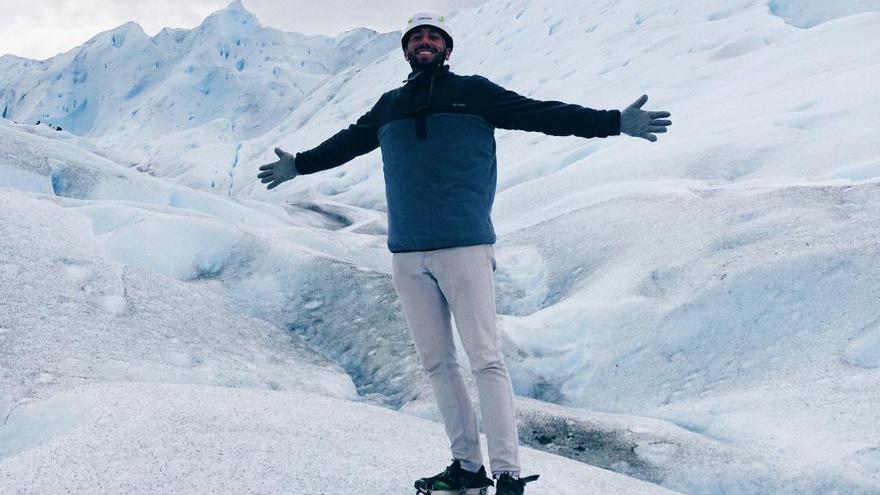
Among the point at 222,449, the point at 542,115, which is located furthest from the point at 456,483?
the point at 542,115

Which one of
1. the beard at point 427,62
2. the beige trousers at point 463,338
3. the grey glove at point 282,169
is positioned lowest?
the beige trousers at point 463,338

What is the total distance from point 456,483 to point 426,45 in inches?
76.8

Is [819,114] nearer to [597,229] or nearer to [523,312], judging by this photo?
[597,229]

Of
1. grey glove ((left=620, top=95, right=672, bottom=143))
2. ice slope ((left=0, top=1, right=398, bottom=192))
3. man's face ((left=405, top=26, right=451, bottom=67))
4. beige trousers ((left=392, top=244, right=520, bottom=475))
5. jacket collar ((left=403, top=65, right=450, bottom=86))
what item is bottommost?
beige trousers ((left=392, top=244, right=520, bottom=475))

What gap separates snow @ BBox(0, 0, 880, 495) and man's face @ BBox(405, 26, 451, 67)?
6.40 ft

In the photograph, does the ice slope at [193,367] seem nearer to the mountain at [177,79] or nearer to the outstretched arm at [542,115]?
the outstretched arm at [542,115]

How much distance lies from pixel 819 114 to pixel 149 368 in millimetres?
10390

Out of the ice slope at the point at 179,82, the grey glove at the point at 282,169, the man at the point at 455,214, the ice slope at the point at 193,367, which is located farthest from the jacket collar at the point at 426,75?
the ice slope at the point at 179,82

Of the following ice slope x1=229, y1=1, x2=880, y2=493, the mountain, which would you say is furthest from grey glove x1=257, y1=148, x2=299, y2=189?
the mountain

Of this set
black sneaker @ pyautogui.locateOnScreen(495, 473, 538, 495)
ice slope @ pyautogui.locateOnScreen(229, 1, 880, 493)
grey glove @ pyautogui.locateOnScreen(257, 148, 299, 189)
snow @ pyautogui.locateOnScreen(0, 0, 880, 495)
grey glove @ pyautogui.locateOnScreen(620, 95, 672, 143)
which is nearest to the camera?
black sneaker @ pyautogui.locateOnScreen(495, 473, 538, 495)

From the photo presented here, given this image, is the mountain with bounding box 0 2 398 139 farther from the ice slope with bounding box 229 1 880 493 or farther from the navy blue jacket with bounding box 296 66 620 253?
the navy blue jacket with bounding box 296 66 620 253

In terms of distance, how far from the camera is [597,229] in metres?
9.24

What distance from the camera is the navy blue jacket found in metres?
2.81

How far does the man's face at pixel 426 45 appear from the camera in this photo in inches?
116
